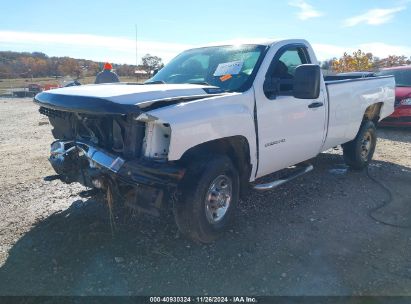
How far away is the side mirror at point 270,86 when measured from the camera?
4073 mm

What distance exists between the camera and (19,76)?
52031 mm

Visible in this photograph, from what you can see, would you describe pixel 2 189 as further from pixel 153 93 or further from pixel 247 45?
pixel 247 45

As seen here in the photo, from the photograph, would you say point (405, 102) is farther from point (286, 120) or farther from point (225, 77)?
point (225, 77)

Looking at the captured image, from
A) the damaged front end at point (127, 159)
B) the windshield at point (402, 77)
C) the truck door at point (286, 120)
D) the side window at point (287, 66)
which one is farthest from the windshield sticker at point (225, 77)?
the windshield at point (402, 77)

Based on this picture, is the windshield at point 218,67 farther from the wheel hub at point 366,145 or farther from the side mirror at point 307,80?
the wheel hub at point 366,145

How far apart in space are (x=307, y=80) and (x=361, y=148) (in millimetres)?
2865

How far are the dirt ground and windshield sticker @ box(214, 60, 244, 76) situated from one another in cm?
162

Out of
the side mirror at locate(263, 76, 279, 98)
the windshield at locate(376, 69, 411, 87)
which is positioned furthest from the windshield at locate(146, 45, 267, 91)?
the windshield at locate(376, 69, 411, 87)

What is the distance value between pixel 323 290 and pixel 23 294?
2.34 m

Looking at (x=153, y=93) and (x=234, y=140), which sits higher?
(x=153, y=93)

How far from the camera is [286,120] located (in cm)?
430

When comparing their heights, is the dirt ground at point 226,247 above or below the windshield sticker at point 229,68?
below

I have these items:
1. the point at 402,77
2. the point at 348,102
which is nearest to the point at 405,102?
the point at 402,77

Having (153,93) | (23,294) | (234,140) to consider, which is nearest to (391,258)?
(234,140)
